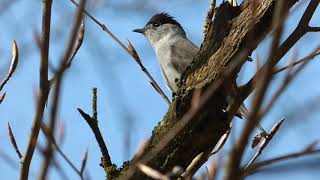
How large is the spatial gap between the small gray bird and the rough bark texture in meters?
2.49

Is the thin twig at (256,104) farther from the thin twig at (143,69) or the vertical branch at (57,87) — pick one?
the thin twig at (143,69)

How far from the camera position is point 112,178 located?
294 cm

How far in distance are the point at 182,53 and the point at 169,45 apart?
55 centimetres

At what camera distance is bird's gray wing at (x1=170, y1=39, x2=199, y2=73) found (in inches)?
237

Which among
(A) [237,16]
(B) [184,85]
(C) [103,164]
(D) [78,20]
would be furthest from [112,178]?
(D) [78,20]

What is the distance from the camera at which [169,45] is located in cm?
689

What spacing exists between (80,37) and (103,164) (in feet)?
2.35

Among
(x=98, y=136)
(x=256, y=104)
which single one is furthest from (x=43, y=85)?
(x=98, y=136)

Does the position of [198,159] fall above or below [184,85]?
below

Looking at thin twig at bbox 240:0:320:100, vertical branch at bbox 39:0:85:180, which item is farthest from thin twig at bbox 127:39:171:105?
vertical branch at bbox 39:0:85:180

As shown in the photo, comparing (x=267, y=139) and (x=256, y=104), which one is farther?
(x=267, y=139)

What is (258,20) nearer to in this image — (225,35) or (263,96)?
(225,35)

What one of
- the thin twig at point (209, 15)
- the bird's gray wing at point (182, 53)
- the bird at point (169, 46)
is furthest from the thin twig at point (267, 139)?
the bird's gray wing at point (182, 53)

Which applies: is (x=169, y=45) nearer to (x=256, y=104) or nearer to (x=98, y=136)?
(x=98, y=136)
